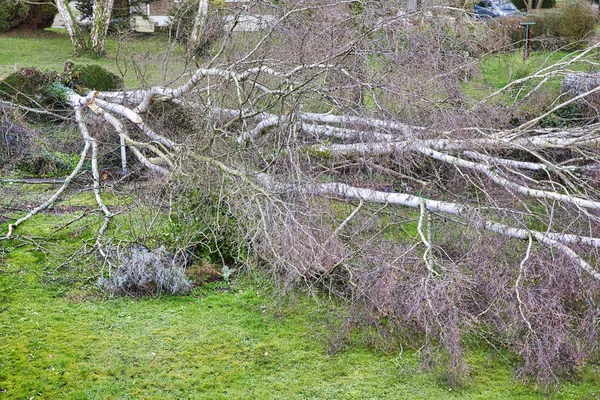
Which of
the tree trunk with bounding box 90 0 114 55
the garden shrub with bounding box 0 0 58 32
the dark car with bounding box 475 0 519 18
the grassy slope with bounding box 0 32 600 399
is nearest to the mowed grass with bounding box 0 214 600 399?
the grassy slope with bounding box 0 32 600 399

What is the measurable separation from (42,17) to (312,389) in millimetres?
19648

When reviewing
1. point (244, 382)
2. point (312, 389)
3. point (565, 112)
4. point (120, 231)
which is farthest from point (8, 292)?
point (565, 112)

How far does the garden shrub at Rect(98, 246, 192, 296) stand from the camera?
696 cm

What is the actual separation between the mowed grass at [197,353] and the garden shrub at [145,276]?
0.42 feet

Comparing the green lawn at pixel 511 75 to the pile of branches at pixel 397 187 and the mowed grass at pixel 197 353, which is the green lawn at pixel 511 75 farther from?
the mowed grass at pixel 197 353

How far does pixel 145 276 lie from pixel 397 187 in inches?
157

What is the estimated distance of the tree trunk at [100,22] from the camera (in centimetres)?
1752

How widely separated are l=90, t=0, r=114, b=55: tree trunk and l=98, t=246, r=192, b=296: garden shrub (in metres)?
12.2

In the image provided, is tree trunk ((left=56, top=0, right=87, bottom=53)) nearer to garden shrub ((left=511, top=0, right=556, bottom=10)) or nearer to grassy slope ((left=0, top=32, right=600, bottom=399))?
grassy slope ((left=0, top=32, right=600, bottom=399))

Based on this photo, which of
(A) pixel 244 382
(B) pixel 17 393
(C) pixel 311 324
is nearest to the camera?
(B) pixel 17 393

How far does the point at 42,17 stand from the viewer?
21766 millimetres

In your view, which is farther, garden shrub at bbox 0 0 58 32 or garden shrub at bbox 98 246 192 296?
garden shrub at bbox 0 0 58 32

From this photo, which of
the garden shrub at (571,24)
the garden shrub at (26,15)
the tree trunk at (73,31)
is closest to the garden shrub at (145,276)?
the tree trunk at (73,31)

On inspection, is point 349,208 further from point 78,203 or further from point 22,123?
point 22,123
